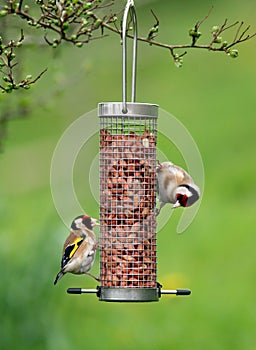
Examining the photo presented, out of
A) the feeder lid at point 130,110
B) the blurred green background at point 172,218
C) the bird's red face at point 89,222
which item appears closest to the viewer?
the feeder lid at point 130,110

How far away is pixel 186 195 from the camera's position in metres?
4.64

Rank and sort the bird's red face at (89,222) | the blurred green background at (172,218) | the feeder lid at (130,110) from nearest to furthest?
the feeder lid at (130,110) → the bird's red face at (89,222) → the blurred green background at (172,218)

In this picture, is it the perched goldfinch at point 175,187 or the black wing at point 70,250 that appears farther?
the black wing at point 70,250

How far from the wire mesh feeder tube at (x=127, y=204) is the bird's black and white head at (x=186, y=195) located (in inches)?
10.3

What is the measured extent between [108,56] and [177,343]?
33.0 feet

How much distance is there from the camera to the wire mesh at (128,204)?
4.88 meters

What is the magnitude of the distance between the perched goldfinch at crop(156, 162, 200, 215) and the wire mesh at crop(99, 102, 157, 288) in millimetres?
73

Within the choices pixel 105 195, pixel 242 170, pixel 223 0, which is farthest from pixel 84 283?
pixel 223 0

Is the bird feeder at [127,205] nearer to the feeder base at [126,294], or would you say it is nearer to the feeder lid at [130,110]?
the feeder base at [126,294]

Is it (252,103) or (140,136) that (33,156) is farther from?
(140,136)

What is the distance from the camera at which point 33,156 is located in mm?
17484

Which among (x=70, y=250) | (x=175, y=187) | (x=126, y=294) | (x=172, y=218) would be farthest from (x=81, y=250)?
(x=172, y=218)

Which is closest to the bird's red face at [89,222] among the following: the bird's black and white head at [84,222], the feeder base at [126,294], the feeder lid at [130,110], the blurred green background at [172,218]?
the bird's black and white head at [84,222]

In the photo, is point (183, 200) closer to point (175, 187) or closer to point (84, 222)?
point (175, 187)
